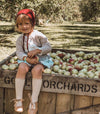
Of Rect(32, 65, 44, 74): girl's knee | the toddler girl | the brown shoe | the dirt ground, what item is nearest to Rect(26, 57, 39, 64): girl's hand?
the toddler girl

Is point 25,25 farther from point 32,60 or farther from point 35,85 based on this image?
point 35,85

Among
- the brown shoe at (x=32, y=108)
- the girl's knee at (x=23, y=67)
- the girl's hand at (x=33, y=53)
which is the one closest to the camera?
the brown shoe at (x=32, y=108)

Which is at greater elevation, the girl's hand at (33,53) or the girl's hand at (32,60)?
the girl's hand at (33,53)

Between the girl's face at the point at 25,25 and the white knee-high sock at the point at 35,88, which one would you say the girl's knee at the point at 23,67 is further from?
the girl's face at the point at 25,25

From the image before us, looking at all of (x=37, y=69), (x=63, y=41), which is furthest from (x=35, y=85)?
(x=63, y=41)

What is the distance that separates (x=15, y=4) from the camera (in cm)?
705

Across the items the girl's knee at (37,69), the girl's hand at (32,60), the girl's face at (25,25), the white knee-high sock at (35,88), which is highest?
the girl's face at (25,25)

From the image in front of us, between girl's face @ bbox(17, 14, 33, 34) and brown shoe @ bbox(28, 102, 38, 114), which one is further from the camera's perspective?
girl's face @ bbox(17, 14, 33, 34)

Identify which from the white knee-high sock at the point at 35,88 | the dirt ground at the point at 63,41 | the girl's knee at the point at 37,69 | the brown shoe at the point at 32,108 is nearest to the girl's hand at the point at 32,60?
the girl's knee at the point at 37,69

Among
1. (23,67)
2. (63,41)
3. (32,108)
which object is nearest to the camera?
(32,108)

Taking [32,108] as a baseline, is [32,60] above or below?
above

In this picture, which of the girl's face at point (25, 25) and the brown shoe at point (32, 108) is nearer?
the brown shoe at point (32, 108)

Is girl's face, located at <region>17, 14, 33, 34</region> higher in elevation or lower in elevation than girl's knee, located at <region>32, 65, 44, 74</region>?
higher

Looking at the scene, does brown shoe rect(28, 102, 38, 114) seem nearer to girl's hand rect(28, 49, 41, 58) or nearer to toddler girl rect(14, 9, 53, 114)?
toddler girl rect(14, 9, 53, 114)
